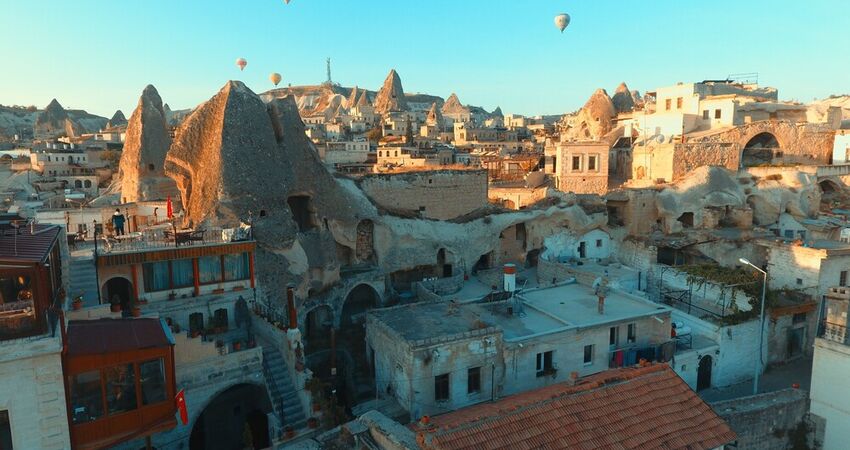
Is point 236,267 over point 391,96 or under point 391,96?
under

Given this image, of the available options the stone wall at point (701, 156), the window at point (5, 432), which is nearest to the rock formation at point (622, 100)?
the stone wall at point (701, 156)

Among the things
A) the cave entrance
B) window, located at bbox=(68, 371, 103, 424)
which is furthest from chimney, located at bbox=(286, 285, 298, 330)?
window, located at bbox=(68, 371, 103, 424)

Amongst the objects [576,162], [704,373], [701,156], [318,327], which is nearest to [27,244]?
[318,327]

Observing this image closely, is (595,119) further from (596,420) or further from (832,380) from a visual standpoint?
(596,420)

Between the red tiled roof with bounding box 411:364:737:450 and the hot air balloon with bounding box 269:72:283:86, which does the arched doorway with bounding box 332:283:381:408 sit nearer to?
the red tiled roof with bounding box 411:364:737:450

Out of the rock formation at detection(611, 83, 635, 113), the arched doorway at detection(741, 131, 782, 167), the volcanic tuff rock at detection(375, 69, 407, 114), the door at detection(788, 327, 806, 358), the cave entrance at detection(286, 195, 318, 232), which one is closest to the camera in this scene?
the door at detection(788, 327, 806, 358)

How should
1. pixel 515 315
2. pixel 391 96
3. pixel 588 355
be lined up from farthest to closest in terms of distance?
pixel 391 96, pixel 515 315, pixel 588 355
